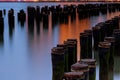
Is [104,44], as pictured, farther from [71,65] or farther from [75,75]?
[75,75]

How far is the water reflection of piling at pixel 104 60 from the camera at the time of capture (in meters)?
5.12

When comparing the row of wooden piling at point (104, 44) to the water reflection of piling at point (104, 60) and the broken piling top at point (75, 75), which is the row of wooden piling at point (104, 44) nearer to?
the water reflection of piling at point (104, 60)

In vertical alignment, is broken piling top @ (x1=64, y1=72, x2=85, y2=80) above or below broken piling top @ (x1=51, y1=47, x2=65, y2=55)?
below

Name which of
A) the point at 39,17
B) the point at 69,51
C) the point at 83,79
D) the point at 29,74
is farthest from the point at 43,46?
the point at 39,17

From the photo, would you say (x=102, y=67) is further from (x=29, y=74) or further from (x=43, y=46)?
(x=43, y=46)

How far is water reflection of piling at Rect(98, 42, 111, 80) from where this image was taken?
5.12m

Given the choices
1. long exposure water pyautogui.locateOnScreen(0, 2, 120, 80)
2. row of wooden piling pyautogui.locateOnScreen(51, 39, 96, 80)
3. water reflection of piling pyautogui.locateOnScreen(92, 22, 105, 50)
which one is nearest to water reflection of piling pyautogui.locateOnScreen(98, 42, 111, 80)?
row of wooden piling pyautogui.locateOnScreen(51, 39, 96, 80)

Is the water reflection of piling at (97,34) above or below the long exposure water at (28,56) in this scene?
above

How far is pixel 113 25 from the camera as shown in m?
10.2

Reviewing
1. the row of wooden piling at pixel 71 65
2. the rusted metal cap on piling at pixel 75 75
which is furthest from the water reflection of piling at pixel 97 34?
the rusted metal cap on piling at pixel 75 75

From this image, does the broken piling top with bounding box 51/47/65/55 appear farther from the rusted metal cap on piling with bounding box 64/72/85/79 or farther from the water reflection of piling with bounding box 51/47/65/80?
the rusted metal cap on piling with bounding box 64/72/85/79

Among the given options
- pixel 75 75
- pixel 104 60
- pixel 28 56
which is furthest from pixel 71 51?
pixel 28 56

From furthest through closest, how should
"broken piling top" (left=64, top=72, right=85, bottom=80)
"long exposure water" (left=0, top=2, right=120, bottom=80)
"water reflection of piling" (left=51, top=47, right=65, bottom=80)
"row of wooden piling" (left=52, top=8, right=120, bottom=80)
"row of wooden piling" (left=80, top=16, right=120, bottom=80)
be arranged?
"long exposure water" (left=0, top=2, right=120, bottom=80)
"row of wooden piling" (left=80, top=16, right=120, bottom=80)
"water reflection of piling" (left=51, top=47, right=65, bottom=80)
"row of wooden piling" (left=52, top=8, right=120, bottom=80)
"broken piling top" (left=64, top=72, right=85, bottom=80)

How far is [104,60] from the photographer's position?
5.29m
